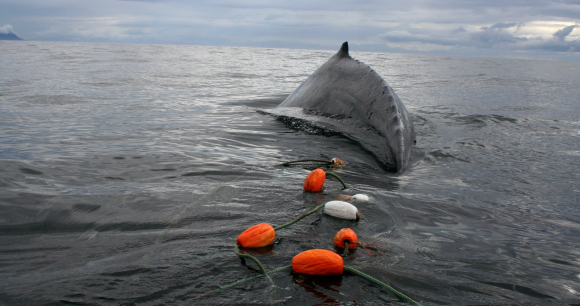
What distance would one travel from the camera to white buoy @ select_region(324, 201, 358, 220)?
294 centimetres

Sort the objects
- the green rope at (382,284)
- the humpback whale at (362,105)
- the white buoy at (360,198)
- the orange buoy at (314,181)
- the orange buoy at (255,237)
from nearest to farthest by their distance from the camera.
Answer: the green rope at (382,284)
the orange buoy at (255,237)
the white buoy at (360,198)
the orange buoy at (314,181)
the humpback whale at (362,105)

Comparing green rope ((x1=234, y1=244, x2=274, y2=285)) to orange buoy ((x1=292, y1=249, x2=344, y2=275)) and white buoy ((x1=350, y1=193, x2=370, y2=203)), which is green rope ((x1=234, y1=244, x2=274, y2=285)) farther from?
white buoy ((x1=350, y1=193, x2=370, y2=203))

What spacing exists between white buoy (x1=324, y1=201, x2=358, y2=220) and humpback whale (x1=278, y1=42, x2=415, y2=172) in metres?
1.62

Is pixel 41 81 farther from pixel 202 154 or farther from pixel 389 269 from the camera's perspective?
pixel 389 269

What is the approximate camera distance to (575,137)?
23.5 feet

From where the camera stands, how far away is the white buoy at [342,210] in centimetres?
294

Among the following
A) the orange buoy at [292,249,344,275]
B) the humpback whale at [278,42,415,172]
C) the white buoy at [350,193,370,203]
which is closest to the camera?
the orange buoy at [292,249,344,275]

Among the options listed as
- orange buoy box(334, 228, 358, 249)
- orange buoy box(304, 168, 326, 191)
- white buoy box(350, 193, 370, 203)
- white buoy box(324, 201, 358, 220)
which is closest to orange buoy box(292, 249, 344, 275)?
orange buoy box(334, 228, 358, 249)

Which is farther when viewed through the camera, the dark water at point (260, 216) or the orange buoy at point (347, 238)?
the orange buoy at point (347, 238)

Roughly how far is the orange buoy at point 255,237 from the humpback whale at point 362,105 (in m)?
2.34

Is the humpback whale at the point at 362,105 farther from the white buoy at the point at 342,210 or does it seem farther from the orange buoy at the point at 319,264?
the orange buoy at the point at 319,264

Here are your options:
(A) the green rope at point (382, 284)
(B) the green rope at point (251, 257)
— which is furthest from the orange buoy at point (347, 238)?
(B) the green rope at point (251, 257)

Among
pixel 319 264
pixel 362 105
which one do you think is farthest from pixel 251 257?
pixel 362 105

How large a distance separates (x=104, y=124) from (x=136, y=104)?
109 inches
